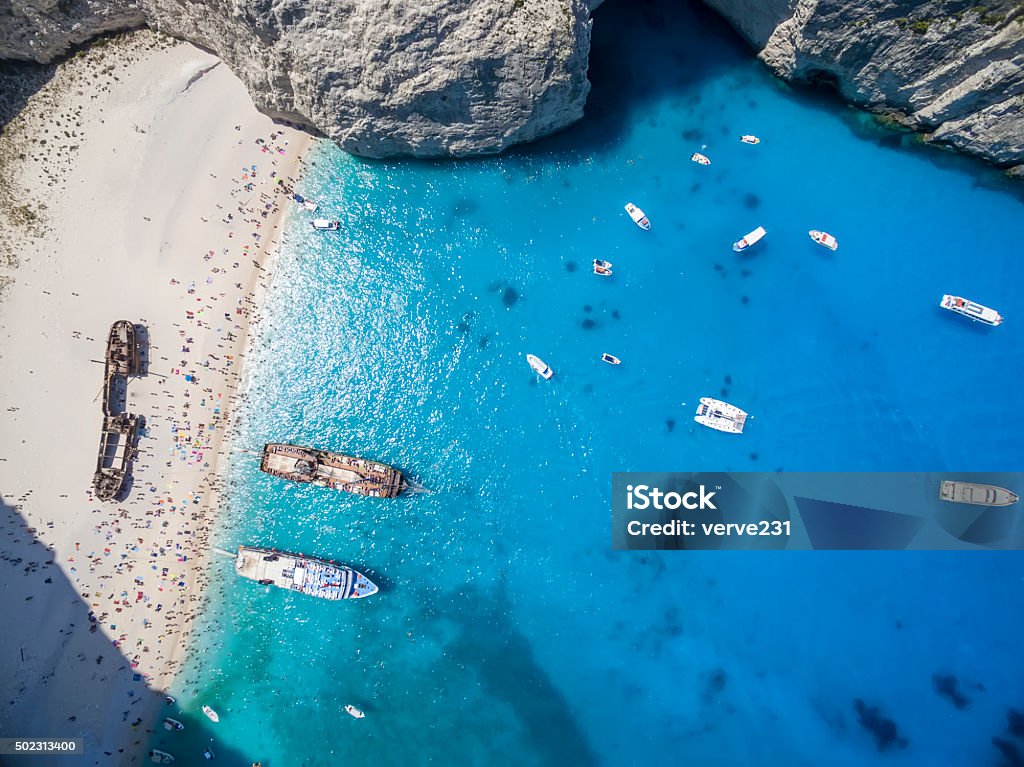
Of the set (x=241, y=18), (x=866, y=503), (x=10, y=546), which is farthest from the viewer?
(x=866, y=503)

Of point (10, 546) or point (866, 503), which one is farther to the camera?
point (866, 503)

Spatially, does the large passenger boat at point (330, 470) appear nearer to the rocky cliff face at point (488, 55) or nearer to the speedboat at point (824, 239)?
the rocky cliff face at point (488, 55)

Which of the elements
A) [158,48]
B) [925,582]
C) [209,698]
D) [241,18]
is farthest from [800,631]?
[158,48]

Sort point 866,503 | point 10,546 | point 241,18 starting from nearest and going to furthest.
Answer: point 241,18
point 10,546
point 866,503

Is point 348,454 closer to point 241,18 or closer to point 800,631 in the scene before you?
point 241,18

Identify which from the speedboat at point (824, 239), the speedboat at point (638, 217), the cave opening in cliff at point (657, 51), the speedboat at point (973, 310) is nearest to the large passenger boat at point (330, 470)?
the speedboat at point (638, 217)

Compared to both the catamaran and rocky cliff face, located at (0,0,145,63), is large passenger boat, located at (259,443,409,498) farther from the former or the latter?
the catamaran

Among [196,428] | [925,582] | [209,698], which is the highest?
[196,428]
